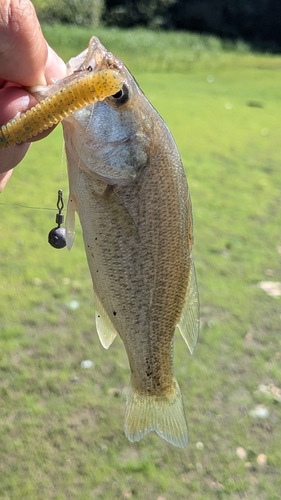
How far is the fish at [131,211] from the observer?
1.55m

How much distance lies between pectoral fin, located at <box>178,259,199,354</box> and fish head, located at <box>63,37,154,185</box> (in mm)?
472

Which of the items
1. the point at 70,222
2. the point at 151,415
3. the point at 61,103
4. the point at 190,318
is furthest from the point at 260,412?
the point at 61,103

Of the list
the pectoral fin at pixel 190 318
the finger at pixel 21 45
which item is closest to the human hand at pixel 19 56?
the finger at pixel 21 45

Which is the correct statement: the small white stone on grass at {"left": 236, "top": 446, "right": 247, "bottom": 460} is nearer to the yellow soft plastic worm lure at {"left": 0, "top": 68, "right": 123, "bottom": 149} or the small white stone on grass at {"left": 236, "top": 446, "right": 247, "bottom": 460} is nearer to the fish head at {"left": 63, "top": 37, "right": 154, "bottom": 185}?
the fish head at {"left": 63, "top": 37, "right": 154, "bottom": 185}

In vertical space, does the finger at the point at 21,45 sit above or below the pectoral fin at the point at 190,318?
above

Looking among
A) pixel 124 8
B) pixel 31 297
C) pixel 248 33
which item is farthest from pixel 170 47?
pixel 31 297

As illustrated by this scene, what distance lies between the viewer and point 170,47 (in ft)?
72.9

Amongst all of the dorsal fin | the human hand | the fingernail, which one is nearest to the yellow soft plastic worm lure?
the human hand

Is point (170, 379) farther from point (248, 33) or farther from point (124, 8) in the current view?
point (248, 33)

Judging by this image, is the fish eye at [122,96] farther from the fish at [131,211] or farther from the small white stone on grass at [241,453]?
the small white stone on grass at [241,453]

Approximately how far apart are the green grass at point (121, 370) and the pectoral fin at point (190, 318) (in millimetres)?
900

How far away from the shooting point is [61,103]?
124cm

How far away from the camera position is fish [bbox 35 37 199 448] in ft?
5.10

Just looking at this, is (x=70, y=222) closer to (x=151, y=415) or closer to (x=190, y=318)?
(x=190, y=318)
